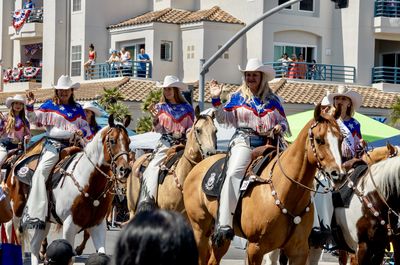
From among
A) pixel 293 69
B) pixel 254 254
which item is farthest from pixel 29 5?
pixel 254 254

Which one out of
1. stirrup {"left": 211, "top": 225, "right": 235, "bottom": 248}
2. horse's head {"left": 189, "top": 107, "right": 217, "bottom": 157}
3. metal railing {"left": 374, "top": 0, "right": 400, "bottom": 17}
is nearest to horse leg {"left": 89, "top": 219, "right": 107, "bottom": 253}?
horse's head {"left": 189, "top": 107, "right": 217, "bottom": 157}

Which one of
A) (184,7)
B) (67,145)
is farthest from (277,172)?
(184,7)

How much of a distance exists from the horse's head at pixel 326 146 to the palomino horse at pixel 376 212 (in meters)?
1.58

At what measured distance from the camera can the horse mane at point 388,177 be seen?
12.2m

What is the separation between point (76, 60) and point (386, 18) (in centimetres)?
1410

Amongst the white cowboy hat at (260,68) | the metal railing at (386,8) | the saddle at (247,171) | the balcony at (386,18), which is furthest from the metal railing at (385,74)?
the saddle at (247,171)

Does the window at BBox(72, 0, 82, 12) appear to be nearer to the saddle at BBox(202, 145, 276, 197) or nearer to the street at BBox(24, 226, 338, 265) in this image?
the street at BBox(24, 226, 338, 265)

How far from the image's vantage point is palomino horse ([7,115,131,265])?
13648mm

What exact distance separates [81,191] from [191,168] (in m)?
1.55

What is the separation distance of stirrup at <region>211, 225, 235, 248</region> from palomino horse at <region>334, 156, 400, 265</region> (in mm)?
1737

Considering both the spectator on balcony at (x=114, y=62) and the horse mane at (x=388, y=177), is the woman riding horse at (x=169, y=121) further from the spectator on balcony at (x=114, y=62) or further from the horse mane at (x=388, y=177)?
the spectator on balcony at (x=114, y=62)

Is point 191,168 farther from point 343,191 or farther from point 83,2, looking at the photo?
point 83,2

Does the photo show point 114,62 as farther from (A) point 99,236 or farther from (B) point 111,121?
(A) point 99,236

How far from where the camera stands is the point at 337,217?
12.9 metres
